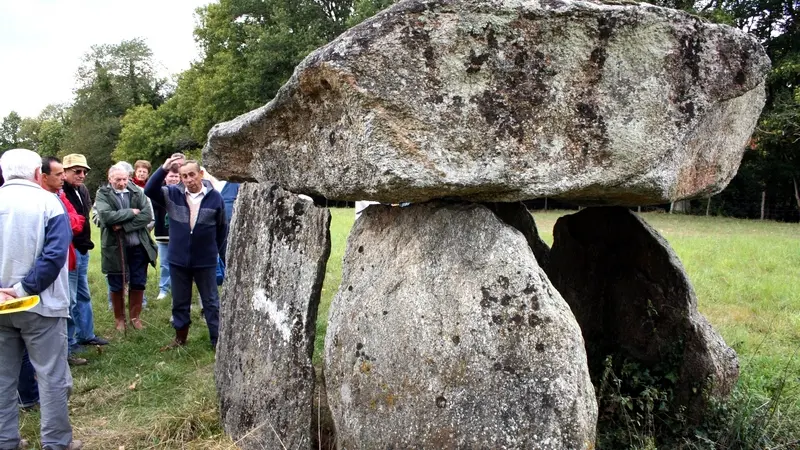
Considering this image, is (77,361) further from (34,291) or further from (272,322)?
(272,322)

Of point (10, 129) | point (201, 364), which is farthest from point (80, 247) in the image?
point (10, 129)

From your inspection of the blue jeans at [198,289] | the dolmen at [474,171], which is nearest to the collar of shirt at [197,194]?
the blue jeans at [198,289]

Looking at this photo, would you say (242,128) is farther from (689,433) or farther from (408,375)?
(689,433)

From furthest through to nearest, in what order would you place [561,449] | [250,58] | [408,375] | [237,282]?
[250,58] < [237,282] < [408,375] < [561,449]

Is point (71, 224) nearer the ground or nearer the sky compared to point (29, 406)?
Result: nearer the sky

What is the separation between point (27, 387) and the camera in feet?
17.9

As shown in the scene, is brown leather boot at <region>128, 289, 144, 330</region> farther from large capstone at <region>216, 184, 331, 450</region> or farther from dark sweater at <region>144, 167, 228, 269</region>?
large capstone at <region>216, 184, 331, 450</region>

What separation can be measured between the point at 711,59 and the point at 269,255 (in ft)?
9.67

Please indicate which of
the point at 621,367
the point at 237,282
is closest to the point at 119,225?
A: the point at 237,282

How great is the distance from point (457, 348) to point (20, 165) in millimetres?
3217

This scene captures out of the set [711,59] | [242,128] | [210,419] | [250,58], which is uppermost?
[250,58]

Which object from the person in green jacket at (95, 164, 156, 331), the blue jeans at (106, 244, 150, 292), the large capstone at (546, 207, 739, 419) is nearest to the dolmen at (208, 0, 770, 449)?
the large capstone at (546, 207, 739, 419)

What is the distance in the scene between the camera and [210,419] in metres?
4.81

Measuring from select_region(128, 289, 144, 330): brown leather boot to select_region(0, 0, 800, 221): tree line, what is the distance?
1126 cm
